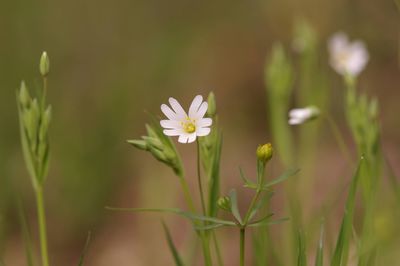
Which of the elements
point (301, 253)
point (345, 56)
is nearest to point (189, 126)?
point (301, 253)

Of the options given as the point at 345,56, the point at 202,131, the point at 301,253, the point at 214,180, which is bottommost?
the point at 301,253

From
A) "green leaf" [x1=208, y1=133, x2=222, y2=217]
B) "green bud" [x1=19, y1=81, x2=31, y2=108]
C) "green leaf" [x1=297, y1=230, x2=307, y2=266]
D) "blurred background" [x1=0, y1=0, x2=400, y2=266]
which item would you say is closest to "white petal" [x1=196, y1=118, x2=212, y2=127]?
"green leaf" [x1=208, y1=133, x2=222, y2=217]

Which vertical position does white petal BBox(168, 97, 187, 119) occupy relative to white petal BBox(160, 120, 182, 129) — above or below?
above

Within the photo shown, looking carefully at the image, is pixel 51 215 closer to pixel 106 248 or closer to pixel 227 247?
pixel 106 248

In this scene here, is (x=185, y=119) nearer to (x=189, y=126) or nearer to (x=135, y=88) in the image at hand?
(x=189, y=126)

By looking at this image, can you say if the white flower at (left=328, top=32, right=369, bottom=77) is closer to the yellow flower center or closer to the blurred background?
the blurred background

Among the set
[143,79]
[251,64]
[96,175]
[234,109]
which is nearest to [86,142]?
[96,175]
